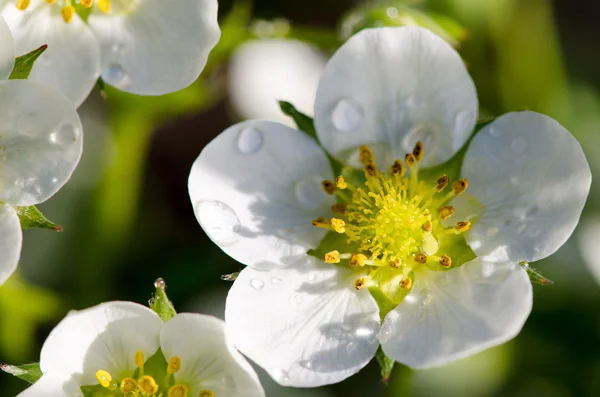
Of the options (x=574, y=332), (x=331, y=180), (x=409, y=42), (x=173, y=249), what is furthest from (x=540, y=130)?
(x=173, y=249)

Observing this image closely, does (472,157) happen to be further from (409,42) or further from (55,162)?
(55,162)

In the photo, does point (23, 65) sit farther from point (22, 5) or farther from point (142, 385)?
point (142, 385)

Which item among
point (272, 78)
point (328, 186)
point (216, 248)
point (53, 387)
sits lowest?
point (216, 248)

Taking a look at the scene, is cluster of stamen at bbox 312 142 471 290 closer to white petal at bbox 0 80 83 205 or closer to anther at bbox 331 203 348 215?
anther at bbox 331 203 348 215

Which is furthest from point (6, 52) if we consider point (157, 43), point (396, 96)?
point (396, 96)

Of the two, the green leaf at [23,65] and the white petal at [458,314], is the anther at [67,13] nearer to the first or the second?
the green leaf at [23,65]

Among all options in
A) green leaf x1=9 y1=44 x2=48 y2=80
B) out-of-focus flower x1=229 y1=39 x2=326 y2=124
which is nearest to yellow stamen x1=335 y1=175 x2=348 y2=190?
green leaf x1=9 y1=44 x2=48 y2=80
